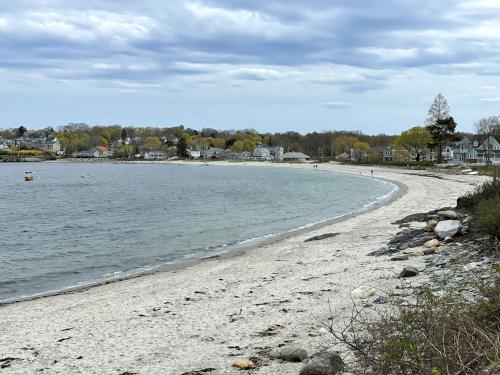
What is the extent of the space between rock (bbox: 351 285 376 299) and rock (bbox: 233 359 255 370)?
375 cm

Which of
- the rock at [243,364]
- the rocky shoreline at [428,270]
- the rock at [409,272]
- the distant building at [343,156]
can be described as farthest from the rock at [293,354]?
the distant building at [343,156]

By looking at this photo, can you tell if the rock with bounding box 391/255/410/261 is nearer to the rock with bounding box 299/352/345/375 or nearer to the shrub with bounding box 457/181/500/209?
the shrub with bounding box 457/181/500/209

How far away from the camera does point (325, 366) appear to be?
21.5ft

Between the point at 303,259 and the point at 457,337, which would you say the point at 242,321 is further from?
the point at 303,259

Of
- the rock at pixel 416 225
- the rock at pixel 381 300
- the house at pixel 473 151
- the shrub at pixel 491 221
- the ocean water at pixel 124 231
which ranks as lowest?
the ocean water at pixel 124 231

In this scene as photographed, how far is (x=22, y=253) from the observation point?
2245cm

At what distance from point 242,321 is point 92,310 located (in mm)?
4237

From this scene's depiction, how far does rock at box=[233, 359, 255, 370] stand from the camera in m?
7.66

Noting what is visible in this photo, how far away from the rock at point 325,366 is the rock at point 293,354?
0.83 metres

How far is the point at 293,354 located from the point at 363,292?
3699 mm

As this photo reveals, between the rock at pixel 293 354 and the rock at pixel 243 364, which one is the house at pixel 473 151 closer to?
the rock at pixel 293 354

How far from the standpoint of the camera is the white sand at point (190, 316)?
8555 mm

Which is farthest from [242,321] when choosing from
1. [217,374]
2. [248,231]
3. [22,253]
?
[248,231]

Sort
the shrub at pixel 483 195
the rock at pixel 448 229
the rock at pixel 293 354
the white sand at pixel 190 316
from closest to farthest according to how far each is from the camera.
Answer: the rock at pixel 293 354
the white sand at pixel 190 316
the rock at pixel 448 229
the shrub at pixel 483 195
